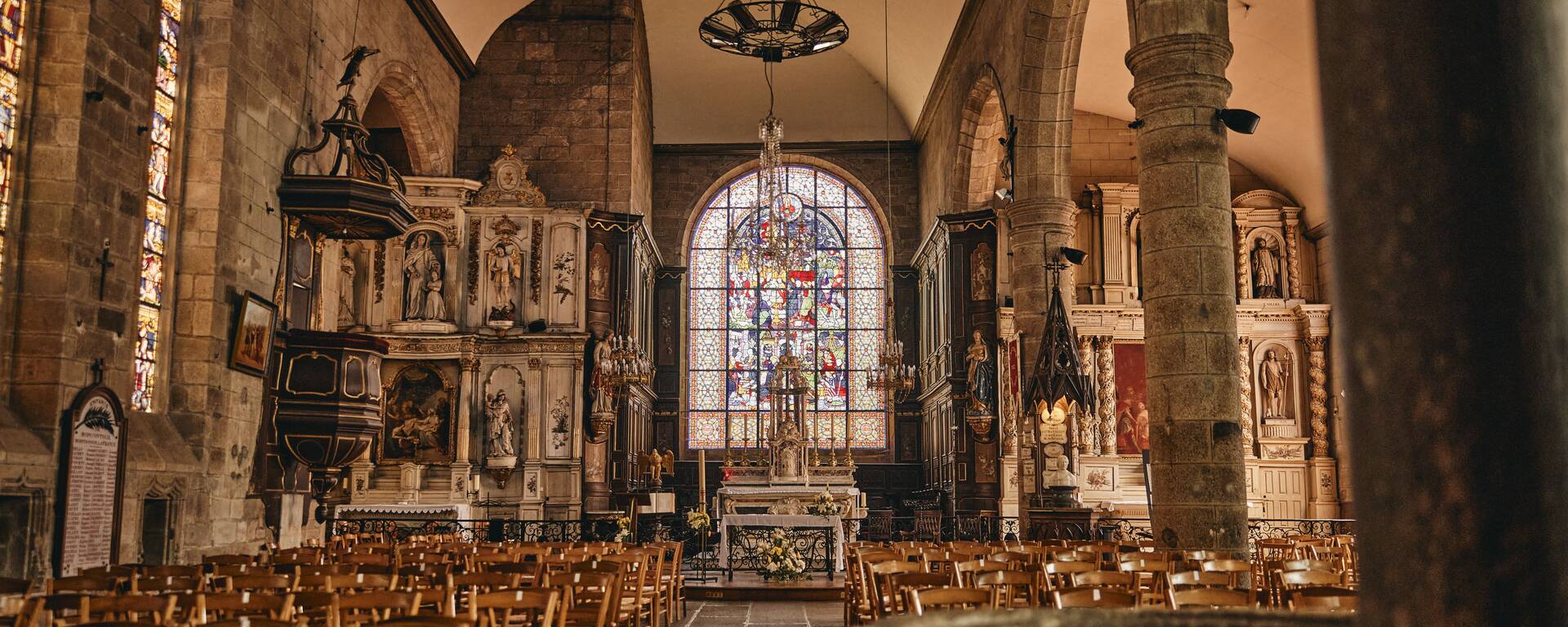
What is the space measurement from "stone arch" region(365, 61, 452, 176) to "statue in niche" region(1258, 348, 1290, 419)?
1370cm

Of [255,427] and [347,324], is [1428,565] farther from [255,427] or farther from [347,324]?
[347,324]

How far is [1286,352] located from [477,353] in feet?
42.9

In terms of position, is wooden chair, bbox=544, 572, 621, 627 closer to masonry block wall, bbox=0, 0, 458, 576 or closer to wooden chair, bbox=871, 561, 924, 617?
wooden chair, bbox=871, 561, 924, 617

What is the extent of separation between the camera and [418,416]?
60.3 ft

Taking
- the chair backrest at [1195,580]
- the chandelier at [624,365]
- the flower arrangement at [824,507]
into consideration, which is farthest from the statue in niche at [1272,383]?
the chair backrest at [1195,580]

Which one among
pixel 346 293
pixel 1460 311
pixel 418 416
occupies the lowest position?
pixel 1460 311

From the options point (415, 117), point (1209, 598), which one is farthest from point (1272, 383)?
point (1209, 598)

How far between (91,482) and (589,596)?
13.5ft

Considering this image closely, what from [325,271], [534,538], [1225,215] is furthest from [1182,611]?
[534,538]

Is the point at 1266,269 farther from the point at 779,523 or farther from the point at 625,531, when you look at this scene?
the point at 625,531

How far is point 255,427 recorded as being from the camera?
11320 mm

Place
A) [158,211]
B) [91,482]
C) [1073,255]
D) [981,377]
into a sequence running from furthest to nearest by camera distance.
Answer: [981,377]
[1073,255]
[158,211]
[91,482]

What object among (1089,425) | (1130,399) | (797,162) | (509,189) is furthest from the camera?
(797,162)

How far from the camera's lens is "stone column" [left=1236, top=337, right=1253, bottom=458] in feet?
64.9
